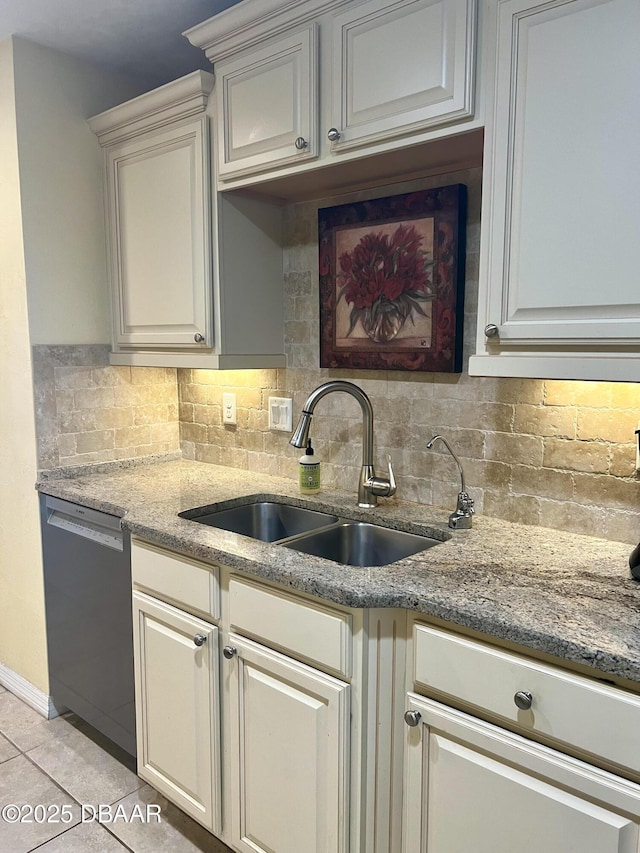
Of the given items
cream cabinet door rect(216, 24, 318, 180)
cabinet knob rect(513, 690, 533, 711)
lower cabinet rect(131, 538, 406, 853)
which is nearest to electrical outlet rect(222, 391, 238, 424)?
lower cabinet rect(131, 538, 406, 853)

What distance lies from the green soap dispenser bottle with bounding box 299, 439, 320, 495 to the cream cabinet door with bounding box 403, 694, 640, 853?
895 millimetres

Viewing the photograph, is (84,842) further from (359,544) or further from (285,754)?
(359,544)

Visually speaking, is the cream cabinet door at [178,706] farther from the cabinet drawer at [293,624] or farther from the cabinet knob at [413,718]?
the cabinet knob at [413,718]

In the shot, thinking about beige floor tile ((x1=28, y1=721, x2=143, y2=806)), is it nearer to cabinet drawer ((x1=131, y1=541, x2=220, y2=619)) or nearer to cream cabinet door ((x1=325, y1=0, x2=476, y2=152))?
cabinet drawer ((x1=131, y1=541, x2=220, y2=619))

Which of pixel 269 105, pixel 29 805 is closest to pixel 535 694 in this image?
pixel 269 105

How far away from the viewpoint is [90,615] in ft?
7.05

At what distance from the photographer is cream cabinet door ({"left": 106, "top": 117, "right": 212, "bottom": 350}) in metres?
2.03

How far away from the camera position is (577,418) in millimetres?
1609

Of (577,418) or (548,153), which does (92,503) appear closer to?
(577,418)

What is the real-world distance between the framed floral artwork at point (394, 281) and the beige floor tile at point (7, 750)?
178 centimetres

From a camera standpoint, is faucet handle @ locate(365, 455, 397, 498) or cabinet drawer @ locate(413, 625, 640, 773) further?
faucet handle @ locate(365, 455, 397, 498)

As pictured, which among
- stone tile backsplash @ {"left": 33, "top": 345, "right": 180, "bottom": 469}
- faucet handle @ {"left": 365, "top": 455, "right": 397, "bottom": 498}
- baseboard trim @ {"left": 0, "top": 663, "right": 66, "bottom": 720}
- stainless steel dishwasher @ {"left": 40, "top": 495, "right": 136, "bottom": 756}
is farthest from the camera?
baseboard trim @ {"left": 0, "top": 663, "right": 66, "bottom": 720}

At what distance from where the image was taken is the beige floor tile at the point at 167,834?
1.83 m

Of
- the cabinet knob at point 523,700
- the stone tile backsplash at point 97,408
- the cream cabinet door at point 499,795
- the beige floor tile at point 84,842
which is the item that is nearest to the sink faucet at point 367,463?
the cream cabinet door at point 499,795
